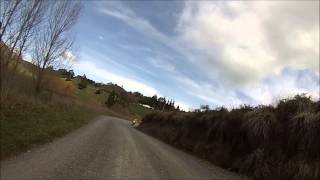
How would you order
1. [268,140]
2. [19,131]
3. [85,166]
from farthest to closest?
[268,140], [19,131], [85,166]

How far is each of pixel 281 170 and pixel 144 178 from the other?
4.99 m

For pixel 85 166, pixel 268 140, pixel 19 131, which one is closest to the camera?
pixel 85 166

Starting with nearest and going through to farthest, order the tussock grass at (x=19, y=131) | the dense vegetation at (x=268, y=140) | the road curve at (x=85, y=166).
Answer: the road curve at (x=85, y=166) < the tussock grass at (x=19, y=131) < the dense vegetation at (x=268, y=140)

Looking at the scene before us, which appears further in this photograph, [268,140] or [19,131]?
[268,140]

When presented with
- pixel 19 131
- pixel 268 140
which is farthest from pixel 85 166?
pixel 268 140

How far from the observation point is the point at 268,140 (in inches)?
631

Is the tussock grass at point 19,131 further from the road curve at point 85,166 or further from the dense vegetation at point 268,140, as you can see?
the dense vegetation at point 268,140

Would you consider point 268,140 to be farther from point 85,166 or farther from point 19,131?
point 19,131

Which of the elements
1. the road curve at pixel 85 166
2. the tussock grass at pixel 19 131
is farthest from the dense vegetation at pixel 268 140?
the tussock grass at pixel 19 131

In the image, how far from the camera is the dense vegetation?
1345 cm

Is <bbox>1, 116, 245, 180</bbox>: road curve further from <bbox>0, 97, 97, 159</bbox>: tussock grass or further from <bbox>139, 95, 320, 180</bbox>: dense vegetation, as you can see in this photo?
<bbox>139, 95, 320, 180</bbox>: dense vegetation

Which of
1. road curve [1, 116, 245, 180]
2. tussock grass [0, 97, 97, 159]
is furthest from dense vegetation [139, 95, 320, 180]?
tussock grass [0, 97, 97, 159]

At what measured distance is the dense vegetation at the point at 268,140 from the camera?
530 inches

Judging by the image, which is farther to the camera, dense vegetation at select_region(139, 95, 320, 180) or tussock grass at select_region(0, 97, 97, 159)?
dense vegetation at select_region(139, 95, 320, 180)
